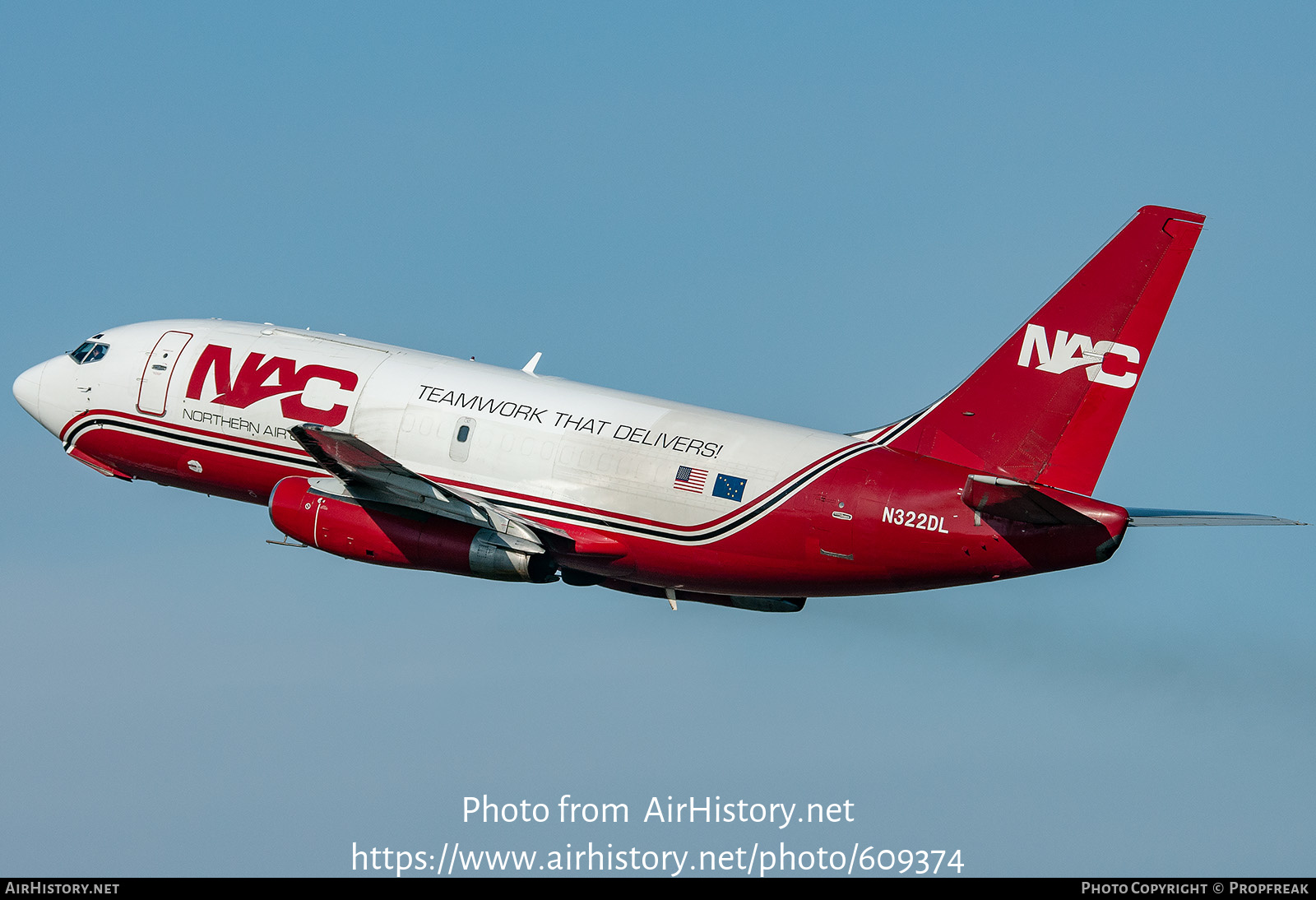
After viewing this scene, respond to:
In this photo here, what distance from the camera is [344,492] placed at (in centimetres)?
4081

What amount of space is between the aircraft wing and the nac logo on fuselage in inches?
97.9

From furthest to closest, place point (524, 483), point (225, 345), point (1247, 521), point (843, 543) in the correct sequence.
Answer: point (225, 345) → point (524, 483) → point (843, 543) → point (1247, 521)

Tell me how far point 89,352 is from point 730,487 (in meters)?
18.5

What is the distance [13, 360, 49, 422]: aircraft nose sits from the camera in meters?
47.3

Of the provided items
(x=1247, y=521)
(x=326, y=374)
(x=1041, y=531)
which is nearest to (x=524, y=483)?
(x=326, y=374)

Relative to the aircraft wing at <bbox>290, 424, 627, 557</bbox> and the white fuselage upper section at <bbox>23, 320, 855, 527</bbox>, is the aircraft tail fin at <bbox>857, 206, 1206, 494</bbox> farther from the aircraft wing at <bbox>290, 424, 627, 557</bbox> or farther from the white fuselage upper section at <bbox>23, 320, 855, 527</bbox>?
the aircraft wing at <bbox>290, 424, 627, 557</bbox>

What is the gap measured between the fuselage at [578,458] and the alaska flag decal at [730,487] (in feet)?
0.12

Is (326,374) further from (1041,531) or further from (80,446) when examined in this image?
(1041,531)

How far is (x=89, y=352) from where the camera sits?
153 feet

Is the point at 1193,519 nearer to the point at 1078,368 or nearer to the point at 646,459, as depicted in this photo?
the point at 1078,368

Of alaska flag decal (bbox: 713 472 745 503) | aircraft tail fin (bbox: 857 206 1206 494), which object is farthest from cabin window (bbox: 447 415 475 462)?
aircraft tail fin (bbox: 857 206 1206 494)

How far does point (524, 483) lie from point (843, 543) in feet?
25.2

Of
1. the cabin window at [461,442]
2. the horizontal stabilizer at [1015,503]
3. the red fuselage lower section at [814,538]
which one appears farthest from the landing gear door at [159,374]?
the horizontal stabilizer at [1015,503]

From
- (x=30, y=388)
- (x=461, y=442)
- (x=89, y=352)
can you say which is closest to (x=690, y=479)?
(x=461, y=442)
